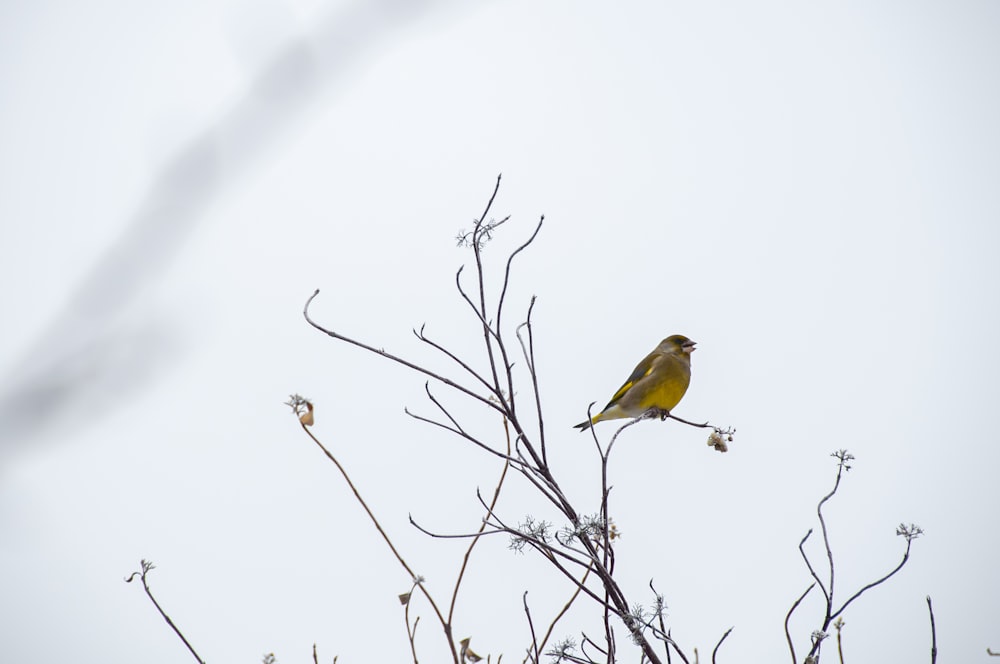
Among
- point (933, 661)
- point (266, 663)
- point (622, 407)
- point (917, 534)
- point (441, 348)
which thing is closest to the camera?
point (933, 661)

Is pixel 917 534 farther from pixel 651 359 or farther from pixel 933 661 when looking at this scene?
pixel 651 359

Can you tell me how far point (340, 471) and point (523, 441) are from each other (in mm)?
508

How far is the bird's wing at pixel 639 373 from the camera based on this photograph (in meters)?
6.32

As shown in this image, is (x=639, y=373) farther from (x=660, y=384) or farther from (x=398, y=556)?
(x=398, y=556)

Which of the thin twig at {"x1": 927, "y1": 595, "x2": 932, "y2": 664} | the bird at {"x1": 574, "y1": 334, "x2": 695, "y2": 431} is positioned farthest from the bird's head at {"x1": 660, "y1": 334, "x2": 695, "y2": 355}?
the thin twig at {"x1": 927, "y1": 595, "x2": 932, "y2": 664}

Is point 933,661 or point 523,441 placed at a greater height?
point 523,441

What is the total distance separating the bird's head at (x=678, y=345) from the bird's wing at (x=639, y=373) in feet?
0.32

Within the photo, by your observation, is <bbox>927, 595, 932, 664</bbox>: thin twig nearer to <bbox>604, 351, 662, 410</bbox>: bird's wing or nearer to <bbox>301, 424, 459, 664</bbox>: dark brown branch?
<bbox>301, 424, 459, 664</bbox>: dark brown branch

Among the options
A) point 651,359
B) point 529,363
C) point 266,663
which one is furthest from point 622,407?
point 266,663

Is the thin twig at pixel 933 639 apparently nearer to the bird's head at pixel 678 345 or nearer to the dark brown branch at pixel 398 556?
the dark brown branch at pixel 398 556

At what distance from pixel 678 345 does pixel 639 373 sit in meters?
0.35

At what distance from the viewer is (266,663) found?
2246 mm

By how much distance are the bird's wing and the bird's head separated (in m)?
0.10

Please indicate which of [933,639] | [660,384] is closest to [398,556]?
[933,639]
